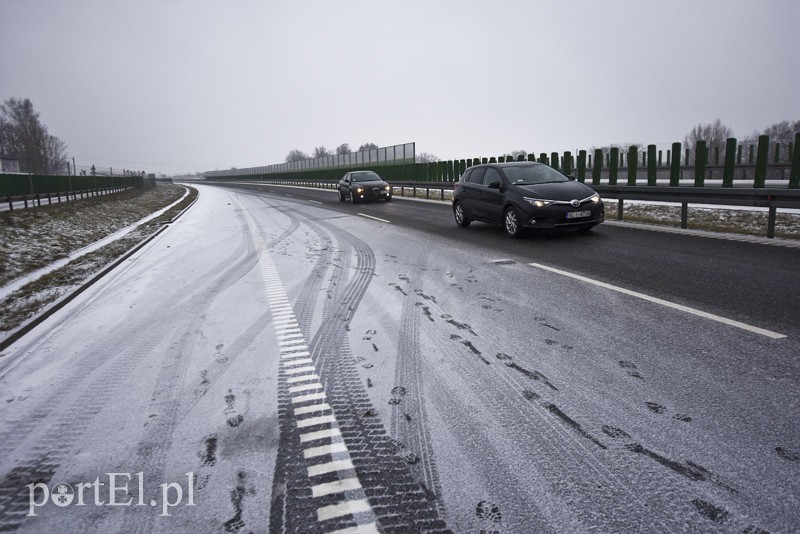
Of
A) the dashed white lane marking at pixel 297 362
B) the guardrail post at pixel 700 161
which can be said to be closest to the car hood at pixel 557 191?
the guardrail post at pixel 700 161

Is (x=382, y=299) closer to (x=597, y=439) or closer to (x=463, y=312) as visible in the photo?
(x=463, y=312)

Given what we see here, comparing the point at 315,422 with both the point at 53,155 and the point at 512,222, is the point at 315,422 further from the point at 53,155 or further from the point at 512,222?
the point at 53,155

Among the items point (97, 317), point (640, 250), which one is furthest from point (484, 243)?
point (97, 317)

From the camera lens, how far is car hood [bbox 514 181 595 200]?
9141 millimetres

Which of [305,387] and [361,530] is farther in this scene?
[305,387]

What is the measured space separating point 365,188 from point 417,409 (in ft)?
65.3

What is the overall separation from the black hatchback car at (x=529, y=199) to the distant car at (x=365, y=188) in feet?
36.4

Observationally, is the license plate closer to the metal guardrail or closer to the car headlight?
the car headlight

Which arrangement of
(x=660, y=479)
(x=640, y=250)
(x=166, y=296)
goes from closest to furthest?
(x=660, y=479)
(x=166, y=296)
(x=640, y=250)

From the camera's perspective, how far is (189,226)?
14500 millimetres

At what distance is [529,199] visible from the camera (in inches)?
363

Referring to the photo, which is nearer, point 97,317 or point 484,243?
point 97,317

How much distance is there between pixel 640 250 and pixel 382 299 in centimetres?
483

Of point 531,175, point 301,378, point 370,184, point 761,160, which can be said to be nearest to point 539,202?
point 531,175
